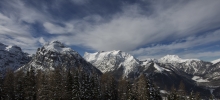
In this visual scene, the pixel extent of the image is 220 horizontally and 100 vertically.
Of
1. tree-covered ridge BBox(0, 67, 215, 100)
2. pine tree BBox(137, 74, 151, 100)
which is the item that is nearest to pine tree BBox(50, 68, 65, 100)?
tree-covered ridge BBox(0, 67, 215, 100)

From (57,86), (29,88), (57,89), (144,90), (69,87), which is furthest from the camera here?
(144,90)

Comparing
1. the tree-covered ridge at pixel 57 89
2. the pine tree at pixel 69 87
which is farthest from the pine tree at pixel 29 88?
the pine tree at pixel 69 87

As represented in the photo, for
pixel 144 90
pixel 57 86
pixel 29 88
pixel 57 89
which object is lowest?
pixel 57 89

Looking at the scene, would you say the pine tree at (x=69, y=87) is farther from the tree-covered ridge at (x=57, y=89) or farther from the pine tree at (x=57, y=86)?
the pine tree at (x=57, y=86)

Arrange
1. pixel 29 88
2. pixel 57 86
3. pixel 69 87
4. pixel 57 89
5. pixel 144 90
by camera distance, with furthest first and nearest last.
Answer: pixel 144 90, pixel 69 87, pixel 29 88, pixel 57 86, pixel 57 89

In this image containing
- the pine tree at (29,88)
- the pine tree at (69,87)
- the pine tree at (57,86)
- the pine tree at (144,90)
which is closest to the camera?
the pine tree at (57,86)

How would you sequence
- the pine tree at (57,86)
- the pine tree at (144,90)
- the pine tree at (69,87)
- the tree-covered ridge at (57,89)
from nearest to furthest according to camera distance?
the pine tree at (57,86) < the tree-covered ridge at (57,89) < the pine tree at (69,87) < the pine tree at (144,90)

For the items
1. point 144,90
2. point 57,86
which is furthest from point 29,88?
point 144,90

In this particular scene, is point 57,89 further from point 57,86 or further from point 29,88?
point 29,88

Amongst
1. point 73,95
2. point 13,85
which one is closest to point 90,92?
→ point 73,95

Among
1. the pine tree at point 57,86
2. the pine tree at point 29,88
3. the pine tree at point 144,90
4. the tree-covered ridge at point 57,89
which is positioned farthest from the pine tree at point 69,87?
the pine tree at point 144,90

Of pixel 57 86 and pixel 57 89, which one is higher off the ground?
pixel 57 86

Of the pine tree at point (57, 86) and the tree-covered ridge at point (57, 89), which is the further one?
the tree-covered ridge at point (57, 89)

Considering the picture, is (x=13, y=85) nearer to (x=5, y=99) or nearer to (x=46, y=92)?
(x=5, y=99)
